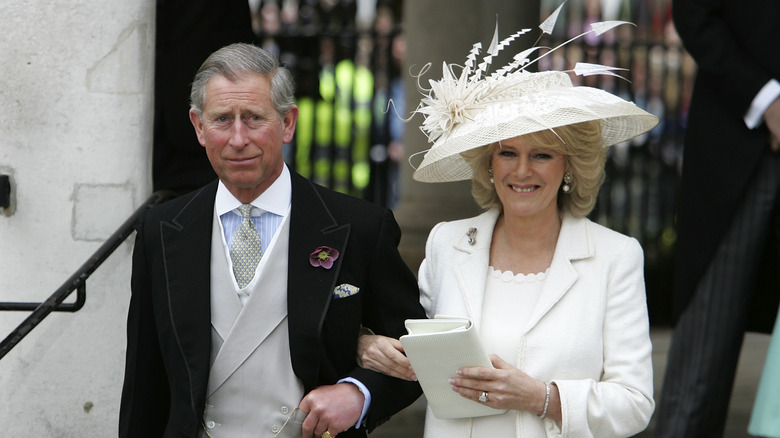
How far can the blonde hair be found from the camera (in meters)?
3.07

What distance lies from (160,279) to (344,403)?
2.04ft

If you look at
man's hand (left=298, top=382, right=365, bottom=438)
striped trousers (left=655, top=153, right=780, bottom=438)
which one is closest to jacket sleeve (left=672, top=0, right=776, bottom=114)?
striped trousers (left=655, top=153, right=780, bottom=438)

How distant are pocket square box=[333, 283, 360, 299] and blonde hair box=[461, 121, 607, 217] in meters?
0.54

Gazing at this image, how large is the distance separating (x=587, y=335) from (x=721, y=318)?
3.08ft

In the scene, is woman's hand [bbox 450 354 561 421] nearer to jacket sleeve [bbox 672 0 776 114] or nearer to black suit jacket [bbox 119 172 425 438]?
black suit jacket [bbox 119 172 425 438]

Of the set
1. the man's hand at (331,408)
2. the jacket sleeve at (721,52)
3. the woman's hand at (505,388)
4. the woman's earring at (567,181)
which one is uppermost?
the jacket sleeve at (721,52)

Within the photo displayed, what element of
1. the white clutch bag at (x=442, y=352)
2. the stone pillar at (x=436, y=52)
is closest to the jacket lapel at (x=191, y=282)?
the white clutch bag at (x=442, y=352)

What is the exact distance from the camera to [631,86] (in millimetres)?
9836

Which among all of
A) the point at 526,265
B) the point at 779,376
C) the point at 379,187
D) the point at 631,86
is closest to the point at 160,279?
the point at 526,265

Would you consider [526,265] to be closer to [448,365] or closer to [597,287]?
[597,287]

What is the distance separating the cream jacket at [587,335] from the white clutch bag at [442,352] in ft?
0.50

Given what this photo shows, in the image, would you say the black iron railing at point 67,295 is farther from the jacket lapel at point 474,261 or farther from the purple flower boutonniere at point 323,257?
the jacket lapel at point 474,261

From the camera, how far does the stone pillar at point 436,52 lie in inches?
285

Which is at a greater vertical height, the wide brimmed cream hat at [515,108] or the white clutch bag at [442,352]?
the wide brimmed cream hat at [515,108]
